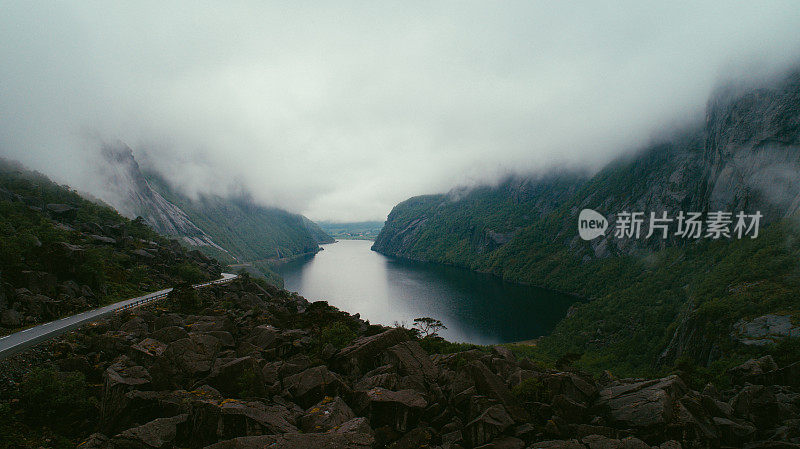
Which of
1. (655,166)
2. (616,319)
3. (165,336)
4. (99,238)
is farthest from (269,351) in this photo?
(655,166)

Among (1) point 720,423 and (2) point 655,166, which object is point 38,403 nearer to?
(1) point 720,423

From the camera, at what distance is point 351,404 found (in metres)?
19.8

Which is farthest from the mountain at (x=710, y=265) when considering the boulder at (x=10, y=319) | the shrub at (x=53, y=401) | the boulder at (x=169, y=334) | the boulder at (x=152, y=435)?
the boulder at (x=10, y=319)

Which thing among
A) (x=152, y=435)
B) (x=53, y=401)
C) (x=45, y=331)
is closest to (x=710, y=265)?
(x=152, y=435)

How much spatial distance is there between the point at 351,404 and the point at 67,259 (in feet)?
149

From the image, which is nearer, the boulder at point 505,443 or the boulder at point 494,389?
the boulder at point 505,443

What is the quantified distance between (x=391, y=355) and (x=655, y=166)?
21717 centimetres

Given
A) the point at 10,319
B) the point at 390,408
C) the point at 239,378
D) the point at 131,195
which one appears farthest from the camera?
the point at 131,195

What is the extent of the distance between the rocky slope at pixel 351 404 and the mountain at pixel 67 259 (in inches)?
506

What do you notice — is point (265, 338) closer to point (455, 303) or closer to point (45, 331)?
point (45, 331)

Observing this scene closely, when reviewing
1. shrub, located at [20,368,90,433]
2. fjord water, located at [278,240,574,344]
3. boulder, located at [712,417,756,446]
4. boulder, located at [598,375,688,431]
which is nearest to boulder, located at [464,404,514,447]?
boulder, located at [598,375,688,431]

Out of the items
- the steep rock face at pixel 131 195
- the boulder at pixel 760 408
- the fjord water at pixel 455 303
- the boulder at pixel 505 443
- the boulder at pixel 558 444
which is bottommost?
the fjord water at pixel 455 303

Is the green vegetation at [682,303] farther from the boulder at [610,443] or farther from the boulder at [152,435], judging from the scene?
the boulder at [152,435]

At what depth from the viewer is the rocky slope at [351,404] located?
52.1ft
